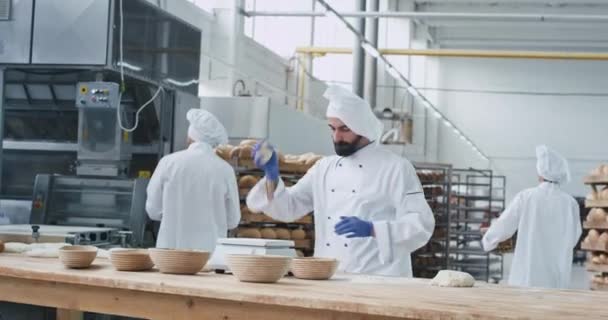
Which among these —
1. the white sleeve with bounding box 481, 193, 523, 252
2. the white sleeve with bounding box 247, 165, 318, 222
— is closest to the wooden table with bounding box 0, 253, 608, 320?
the white sleeve with bounding box 247, 165, 318, 222

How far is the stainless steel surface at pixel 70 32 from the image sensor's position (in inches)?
197

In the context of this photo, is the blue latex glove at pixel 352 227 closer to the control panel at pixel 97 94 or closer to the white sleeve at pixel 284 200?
the white sleeve at pixel 284 200

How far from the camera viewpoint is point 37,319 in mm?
3973

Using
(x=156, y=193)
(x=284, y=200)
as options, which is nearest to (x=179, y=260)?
(x=284, y=200)

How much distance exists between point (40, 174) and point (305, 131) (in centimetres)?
462

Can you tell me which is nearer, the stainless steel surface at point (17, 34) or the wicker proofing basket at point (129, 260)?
the wicker proofing basket at point (129, 260)

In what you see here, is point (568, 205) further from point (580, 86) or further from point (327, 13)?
point (580, 86)

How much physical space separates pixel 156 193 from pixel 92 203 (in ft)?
1.14

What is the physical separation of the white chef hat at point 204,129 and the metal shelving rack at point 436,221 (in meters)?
4.69

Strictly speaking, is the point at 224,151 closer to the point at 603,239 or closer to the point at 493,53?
the point at 603,239

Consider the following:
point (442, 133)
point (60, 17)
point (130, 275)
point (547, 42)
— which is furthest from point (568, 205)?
point (442, 133)

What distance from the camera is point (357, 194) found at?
13.1 ft

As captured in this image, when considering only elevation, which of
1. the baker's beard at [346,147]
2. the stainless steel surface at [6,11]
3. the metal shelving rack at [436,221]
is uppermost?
the stainless steel surface at [6,11]

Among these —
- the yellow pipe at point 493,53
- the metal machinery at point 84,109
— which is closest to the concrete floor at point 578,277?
the yellow pipe at point 493,53
